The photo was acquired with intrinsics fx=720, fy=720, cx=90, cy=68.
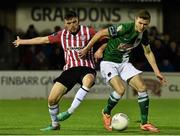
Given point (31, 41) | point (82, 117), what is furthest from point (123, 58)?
point (82, 117)

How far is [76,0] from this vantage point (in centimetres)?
2397

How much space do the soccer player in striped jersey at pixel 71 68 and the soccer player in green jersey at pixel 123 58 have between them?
10.1 inches

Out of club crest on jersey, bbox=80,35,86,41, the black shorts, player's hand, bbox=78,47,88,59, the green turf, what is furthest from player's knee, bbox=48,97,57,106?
club crest on jersey, bbox=80,35,86,41

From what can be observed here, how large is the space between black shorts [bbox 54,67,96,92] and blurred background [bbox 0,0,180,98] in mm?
9220

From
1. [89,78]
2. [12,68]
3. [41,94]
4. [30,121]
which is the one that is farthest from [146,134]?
[12,68]

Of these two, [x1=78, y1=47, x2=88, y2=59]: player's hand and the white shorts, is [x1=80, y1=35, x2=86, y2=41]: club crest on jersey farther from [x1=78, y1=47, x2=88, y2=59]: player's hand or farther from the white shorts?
the white shorts

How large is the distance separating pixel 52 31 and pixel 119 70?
40.3 feet

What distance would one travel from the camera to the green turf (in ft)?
36.9

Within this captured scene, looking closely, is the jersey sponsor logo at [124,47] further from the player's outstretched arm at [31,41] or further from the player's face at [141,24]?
the player's outstretched arm at [31,41]

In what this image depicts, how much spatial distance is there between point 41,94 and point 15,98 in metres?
0.75

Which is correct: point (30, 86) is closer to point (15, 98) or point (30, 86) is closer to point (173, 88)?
point (15, 98)

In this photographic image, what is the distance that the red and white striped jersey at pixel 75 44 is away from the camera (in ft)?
37.4

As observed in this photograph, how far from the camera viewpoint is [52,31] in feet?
77.9

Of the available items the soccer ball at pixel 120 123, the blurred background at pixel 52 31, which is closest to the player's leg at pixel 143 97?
the soccer ball at pixel 120 123
